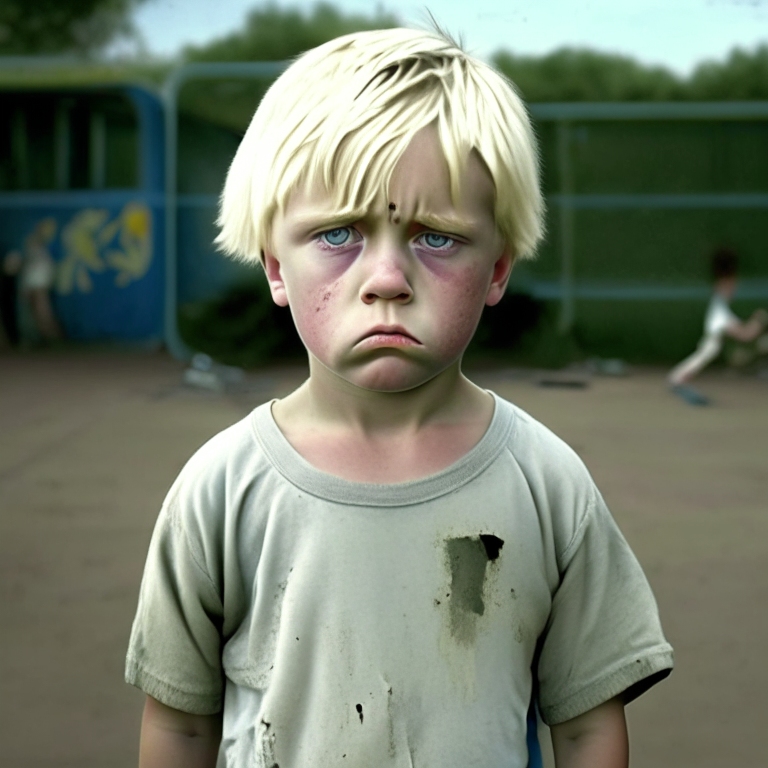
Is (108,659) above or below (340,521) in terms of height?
below

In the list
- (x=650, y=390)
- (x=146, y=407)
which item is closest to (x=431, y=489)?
(x=146, y=407)

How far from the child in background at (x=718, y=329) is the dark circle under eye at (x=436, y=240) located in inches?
262

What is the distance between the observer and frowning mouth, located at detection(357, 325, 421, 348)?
1138mm

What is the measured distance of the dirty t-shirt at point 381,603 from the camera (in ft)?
3.93

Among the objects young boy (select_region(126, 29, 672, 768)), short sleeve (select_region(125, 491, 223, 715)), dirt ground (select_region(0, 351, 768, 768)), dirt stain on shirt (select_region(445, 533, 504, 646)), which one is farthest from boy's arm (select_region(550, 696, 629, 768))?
dirt ground (select_region(0, 351, 768, 768))

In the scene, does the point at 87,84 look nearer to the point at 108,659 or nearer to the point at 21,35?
the point at 21,35

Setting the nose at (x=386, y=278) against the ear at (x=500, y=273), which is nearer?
the nose at (x=386, y=278)

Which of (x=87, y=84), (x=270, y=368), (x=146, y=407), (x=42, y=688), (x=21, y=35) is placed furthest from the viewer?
(x=21, y=35)

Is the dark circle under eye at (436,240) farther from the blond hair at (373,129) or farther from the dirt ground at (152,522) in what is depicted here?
the dirt ground at (152,522)

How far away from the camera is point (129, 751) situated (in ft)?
8.33

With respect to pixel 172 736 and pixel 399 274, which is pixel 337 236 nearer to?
pixel 399 274

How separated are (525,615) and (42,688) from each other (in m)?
1.93

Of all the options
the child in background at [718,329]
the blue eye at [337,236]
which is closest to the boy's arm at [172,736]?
the blue eye at [337,236]

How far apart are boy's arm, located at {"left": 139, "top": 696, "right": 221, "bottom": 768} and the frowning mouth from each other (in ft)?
1.55
